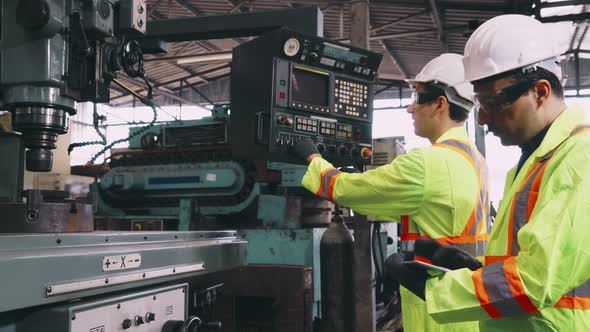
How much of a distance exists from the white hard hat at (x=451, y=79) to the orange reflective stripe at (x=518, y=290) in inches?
39.8

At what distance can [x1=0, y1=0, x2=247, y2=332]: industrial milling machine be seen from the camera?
0.87 m

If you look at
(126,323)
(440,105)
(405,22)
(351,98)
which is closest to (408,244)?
(440,105)

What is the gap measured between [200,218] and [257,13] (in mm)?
1620

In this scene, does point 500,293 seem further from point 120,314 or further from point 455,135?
point 455,135

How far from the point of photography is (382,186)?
1606mm

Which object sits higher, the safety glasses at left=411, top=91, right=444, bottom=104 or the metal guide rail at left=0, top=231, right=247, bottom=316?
the safety glasses at left=411, top=91, right=444, bottom=104

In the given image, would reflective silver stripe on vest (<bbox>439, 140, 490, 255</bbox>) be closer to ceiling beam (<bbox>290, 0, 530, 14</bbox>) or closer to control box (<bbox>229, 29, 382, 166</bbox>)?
control box (<bbox>229, 29, 382, 166</bbox>)

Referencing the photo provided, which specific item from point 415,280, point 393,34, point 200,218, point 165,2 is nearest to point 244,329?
point 200,218

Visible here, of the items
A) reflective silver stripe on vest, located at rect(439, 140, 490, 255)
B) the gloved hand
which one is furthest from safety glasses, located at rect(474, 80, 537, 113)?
reflective silver stripe on vest, located at rect(439, 140, 490, 255)

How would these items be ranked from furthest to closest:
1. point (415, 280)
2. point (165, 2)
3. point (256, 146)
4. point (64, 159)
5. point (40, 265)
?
1. point (165, 2)
2. point (64, 159)
3. point (256, 146)
4. point (415, 280)
5. point (40, 265)

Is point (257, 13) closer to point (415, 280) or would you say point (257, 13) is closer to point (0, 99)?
point (0, 99)

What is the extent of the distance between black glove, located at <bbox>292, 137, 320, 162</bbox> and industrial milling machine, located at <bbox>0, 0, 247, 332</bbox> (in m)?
0.57

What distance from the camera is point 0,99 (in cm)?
108

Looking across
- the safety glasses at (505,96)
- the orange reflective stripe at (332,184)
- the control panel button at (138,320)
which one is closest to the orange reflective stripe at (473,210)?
the orange reflective stripe at (332,184)
